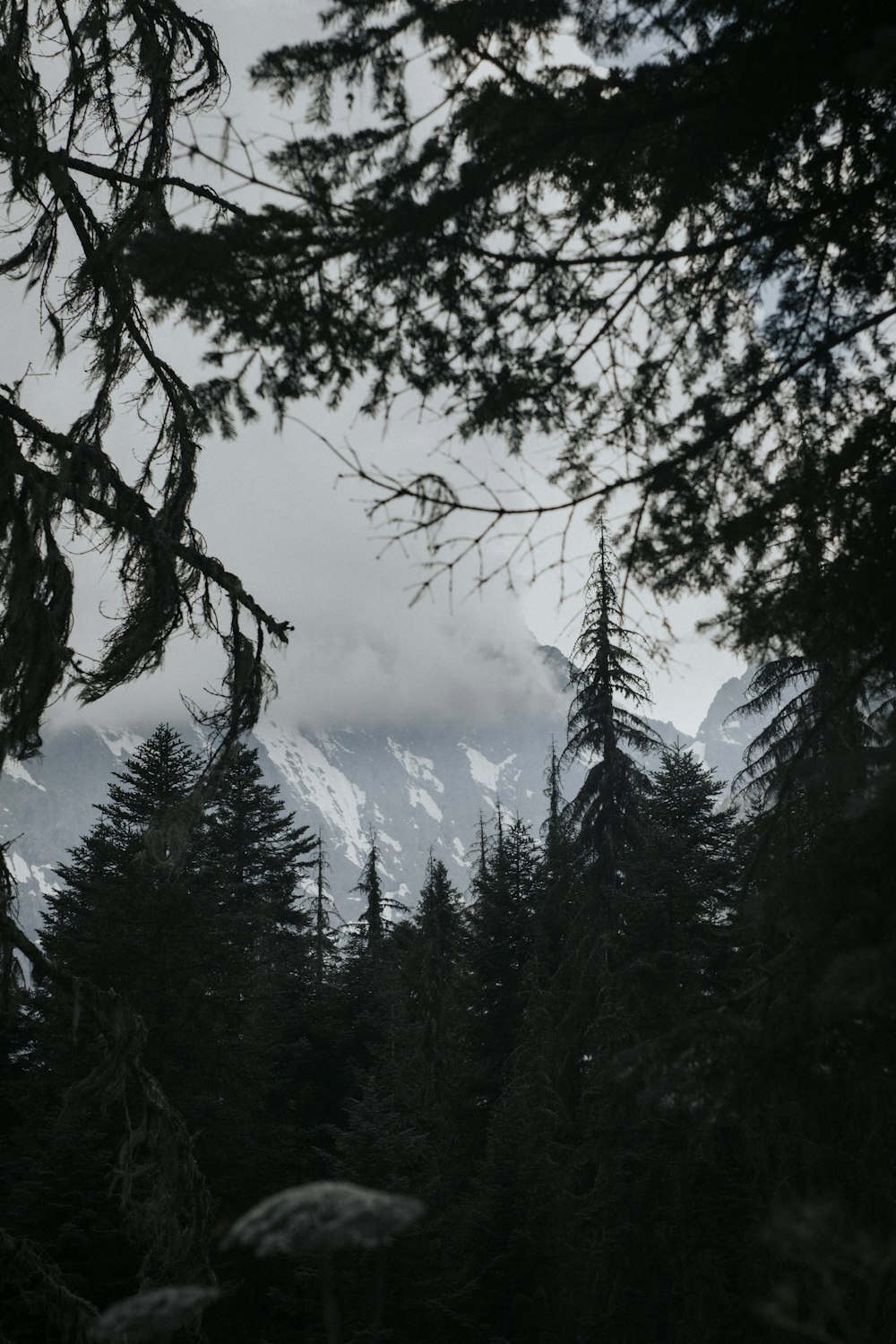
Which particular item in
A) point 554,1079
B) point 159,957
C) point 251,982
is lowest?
point 554,1079

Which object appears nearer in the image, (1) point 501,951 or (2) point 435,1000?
(2) point 435,1000

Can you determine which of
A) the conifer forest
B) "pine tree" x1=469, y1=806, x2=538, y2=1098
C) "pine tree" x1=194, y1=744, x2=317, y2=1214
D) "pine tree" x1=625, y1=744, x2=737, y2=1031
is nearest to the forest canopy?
the conifer forest

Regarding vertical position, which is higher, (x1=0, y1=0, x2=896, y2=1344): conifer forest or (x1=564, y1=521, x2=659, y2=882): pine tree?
(x1=564, y1=521, x2=659, y2=882): pine tree

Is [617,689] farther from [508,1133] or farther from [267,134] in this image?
[267,134]

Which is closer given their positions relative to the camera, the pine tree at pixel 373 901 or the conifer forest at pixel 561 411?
the conifer forest at pixel 561 411

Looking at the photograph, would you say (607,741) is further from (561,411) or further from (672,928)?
(561,411)

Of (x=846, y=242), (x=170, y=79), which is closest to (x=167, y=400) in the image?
(x=170, y=79)

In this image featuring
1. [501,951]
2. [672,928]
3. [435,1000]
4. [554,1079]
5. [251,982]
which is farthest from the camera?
[501,951]

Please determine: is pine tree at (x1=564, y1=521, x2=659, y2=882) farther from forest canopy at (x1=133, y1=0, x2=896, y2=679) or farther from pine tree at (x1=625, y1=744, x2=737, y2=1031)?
forest canopy at (x1=133, y1=0, x2=896, y2=679)

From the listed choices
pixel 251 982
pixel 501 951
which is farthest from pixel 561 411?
pixel 501 951

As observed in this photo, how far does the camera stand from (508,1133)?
12367 millimetres

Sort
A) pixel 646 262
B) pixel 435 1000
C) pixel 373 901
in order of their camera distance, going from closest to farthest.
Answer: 1. pixel 646 262
2. pixel 435 1000
3. pixel 373 901

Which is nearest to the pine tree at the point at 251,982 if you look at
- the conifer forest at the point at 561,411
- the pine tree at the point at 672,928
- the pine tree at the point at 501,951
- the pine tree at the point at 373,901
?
the conifer forest at the point at 561,411

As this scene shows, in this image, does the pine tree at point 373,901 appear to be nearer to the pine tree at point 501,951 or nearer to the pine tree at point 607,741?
the pine tree at point 501,951
